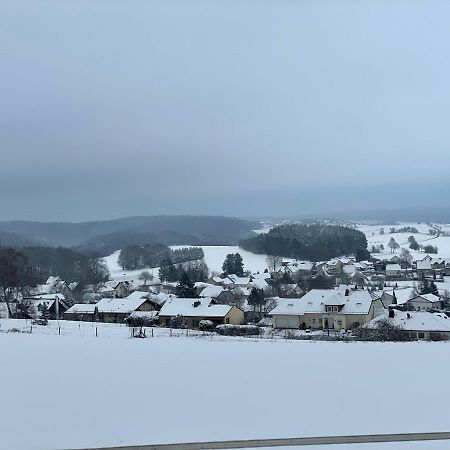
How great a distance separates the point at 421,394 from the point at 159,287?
157 feet

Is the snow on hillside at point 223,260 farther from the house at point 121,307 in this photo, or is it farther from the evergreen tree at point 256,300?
the house at point 121,307

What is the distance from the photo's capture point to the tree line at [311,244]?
3349 inches

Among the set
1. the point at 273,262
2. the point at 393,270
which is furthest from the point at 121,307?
the point at 273,262

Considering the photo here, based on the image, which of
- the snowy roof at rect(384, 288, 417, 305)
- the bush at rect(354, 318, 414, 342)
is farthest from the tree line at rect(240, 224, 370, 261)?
the bush at rect(354, 318, 414, 342)

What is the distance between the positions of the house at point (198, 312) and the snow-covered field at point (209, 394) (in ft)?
62.2

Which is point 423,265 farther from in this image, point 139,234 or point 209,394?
point 139,234

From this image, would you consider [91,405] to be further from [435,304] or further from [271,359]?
[435,304]

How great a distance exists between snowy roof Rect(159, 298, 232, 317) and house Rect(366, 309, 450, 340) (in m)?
10.1

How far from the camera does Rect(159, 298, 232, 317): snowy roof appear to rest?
30.8 m

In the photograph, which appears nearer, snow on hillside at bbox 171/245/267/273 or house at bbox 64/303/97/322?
house at bbox 64/303/97/322

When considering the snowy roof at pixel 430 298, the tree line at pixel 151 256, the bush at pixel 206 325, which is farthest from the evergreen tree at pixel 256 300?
the tree line at pixel 151 256

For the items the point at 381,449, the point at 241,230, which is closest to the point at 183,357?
the point at 381,449

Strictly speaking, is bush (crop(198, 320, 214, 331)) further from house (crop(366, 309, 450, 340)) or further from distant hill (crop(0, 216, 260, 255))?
distant hill (crop(0, 216, 260, 255))

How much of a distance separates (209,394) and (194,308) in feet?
77.5
